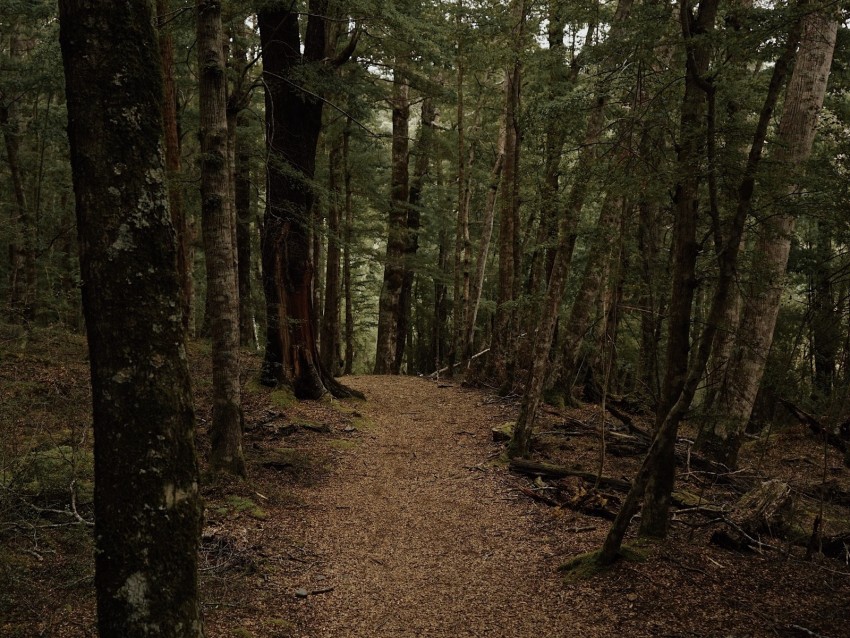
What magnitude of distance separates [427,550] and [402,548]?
282 millimetres

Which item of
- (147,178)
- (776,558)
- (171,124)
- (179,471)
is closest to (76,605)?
(179,471)

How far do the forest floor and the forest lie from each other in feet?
0.12

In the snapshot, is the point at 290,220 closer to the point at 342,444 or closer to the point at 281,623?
the point at 342,444

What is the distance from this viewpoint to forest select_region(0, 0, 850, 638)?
2.45m

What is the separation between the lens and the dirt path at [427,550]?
4.65 meters

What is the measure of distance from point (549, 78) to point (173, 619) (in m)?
12.7

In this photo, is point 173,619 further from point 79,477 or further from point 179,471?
point 79,477

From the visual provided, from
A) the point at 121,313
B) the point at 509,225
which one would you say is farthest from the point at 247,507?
the point at 509,225

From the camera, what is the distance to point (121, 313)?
2.41 metres

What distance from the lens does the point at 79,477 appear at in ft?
16.5

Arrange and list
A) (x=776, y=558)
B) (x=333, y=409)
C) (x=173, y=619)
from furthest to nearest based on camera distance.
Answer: (x=333, y=409), (x=776, y=558), (x=173, y=619)

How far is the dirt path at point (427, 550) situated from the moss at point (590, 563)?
0.15 metres

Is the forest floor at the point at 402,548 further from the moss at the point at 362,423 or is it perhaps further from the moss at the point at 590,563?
the moss at the point at 362,423

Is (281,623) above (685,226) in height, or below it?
below
